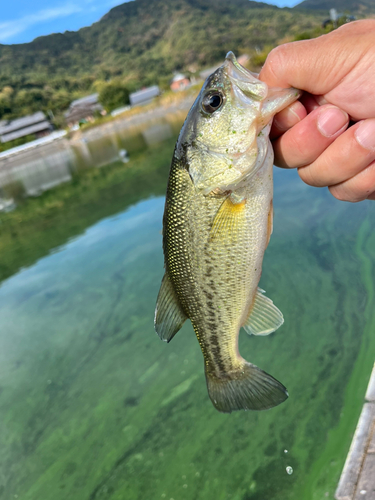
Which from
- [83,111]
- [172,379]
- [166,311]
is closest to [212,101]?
[166,311]

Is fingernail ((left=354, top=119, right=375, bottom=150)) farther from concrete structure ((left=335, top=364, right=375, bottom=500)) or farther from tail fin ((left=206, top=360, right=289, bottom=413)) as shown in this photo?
concrete structure ((left=335, top=364, right=375, bottom=500))

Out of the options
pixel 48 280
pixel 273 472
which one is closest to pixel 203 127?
pixel 273 472

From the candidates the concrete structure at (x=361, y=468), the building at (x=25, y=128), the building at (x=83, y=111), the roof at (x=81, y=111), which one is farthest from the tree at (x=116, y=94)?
the concrete structure at (x=361, y=468)

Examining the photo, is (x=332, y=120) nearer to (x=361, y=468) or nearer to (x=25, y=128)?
(x=361, y=468)

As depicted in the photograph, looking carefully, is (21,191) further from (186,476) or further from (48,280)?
(186,476)

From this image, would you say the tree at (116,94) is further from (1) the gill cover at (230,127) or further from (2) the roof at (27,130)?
(1) the gill cover at (230,127)

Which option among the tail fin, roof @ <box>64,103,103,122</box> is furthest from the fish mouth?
roof @ <box>64,103,103,122</box>
